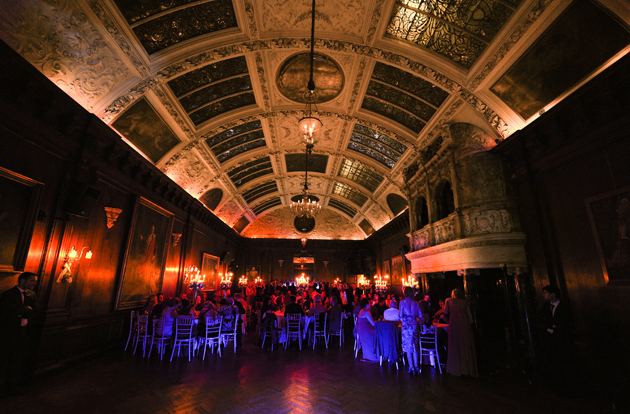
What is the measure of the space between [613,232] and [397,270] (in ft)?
35.0

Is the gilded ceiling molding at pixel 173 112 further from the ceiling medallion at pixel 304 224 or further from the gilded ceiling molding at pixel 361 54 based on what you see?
the ceiling medallion at pixel 304 224

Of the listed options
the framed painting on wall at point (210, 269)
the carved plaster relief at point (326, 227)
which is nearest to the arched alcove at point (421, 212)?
the framed painting on wall at point (210, 269)

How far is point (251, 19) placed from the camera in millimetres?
6480

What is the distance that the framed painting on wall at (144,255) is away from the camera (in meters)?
7.37

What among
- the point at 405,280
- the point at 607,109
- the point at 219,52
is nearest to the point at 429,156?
the point at 607,109

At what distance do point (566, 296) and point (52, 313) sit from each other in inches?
381

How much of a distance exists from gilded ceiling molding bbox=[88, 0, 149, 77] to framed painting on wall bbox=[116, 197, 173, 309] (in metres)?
3.51

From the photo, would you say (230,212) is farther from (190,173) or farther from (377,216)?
(377,216)

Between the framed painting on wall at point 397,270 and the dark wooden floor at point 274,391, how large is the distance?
27.9ft

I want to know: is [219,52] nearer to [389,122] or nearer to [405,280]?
[389,122]

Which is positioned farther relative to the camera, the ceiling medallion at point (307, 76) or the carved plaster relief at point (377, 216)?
the carved plaster relief at point (377, 216)

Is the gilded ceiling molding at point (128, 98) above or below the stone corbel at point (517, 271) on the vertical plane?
above

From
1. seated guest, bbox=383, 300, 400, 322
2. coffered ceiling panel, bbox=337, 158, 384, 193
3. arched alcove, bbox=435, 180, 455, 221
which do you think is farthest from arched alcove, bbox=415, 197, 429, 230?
seated guest, bbox=383, 300, 400, 322

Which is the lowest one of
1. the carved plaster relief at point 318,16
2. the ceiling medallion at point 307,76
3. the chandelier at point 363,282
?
the chandelier at point 363,282
